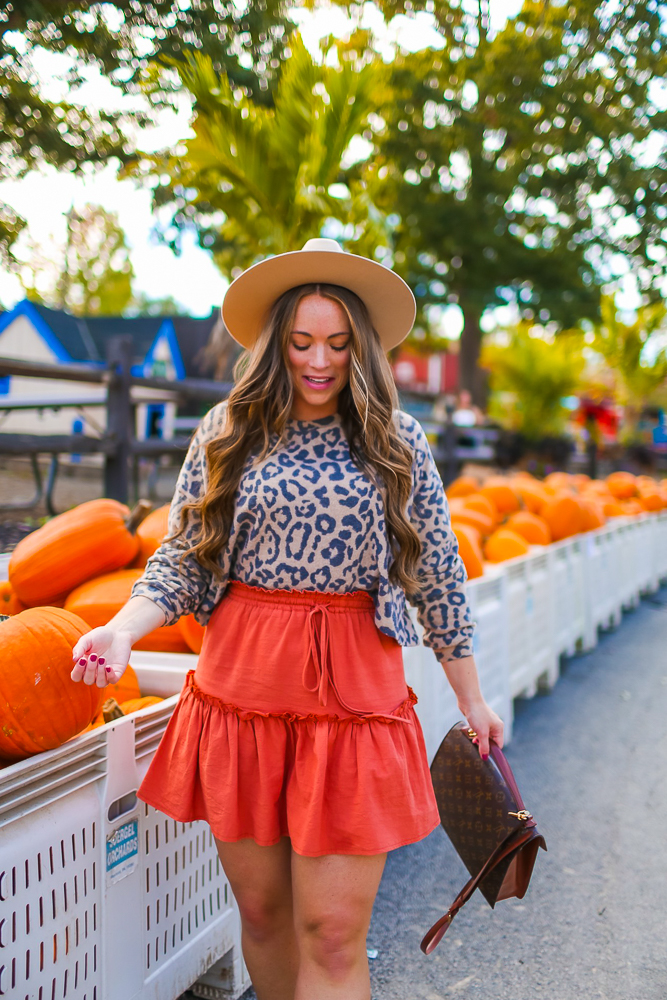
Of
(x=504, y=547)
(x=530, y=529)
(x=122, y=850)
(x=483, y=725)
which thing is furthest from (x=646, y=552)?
(x=122, y=850)

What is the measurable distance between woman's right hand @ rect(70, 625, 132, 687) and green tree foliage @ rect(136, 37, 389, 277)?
19.4ft

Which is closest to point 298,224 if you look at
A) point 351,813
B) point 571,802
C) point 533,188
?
point 571,802

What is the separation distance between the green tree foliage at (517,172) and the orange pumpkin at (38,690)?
1244cm

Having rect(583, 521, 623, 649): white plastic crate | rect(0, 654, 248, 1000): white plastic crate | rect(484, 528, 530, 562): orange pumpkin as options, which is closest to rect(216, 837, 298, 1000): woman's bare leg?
rect(0, 654, 248, 1000): white plastic crate

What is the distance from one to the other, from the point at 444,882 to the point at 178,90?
23.3 feet

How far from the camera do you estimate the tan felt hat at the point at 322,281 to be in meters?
1.83

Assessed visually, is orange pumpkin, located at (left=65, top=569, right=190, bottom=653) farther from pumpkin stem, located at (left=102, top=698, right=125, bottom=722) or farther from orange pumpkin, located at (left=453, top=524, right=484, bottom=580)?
orange pumpkin, located at (left=453, top=524, right=484, bottom=580)

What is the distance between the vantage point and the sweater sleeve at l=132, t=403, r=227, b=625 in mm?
1791

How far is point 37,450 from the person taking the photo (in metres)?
4.45

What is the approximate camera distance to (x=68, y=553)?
9.52 ft

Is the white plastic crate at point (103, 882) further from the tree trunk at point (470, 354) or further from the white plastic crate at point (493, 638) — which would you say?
the tree trunk at point (470, 354)

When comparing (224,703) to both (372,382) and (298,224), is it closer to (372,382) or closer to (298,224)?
(372,382)

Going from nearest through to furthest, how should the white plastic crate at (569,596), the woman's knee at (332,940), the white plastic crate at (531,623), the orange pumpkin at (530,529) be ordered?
1. the woman's knee at (332,940)
2. the white plastic crate at (531,623)
3. the white plastic crate at (569,596)
4. the orange pumpkin at (530,529)

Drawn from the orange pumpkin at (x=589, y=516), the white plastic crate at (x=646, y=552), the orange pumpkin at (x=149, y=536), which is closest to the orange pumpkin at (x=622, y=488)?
the white plastic crate at (x=646, y=552)
